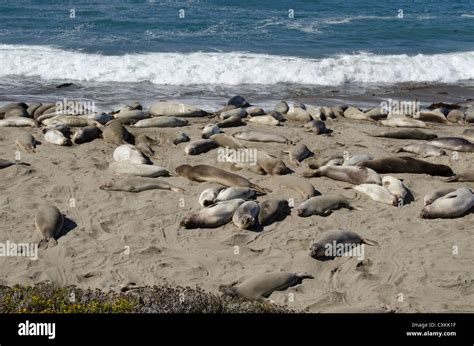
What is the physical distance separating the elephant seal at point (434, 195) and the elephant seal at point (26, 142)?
5.93 m

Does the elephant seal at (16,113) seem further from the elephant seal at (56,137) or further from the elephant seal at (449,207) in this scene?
the elephant seal at (449,207)

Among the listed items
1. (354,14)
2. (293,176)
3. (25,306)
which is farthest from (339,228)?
(354,14)

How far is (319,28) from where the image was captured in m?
24.4

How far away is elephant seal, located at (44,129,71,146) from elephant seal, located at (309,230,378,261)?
4960mm

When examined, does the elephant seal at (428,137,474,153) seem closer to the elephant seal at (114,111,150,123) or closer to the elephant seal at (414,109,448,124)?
the elephant seal at (414,109,448,124)

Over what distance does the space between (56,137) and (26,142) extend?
0.48m

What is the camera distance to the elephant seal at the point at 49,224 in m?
7.14

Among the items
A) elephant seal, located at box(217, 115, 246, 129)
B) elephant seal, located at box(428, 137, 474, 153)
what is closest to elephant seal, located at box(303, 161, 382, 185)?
elephant seal, located at box(428, 137, 474, 153)

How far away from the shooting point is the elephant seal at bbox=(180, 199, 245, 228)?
7.52m

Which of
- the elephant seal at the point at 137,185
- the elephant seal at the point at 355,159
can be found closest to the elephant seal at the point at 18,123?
Result: the elephant seal at the point at 137,185

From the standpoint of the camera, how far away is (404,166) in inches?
362

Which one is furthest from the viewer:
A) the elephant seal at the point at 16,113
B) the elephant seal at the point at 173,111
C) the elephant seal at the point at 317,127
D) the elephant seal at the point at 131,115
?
the elephant seal at the point at 173,111

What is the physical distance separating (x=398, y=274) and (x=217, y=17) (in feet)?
67.8

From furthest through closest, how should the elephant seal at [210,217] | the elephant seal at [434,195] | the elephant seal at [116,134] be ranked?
1. the elephant seal at [116,134]
2. the elephant seal at [434,195]
3. the elephant seal at [210,217]
